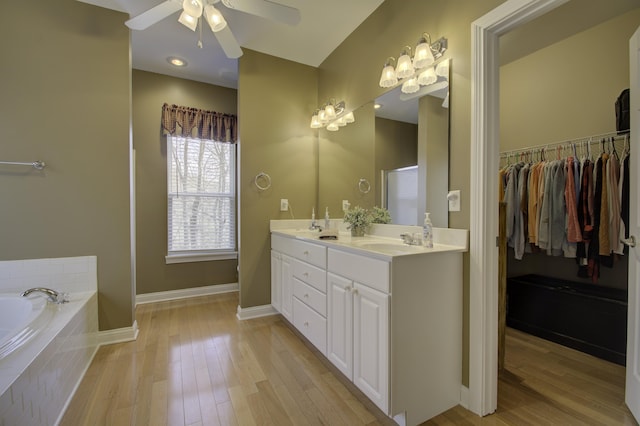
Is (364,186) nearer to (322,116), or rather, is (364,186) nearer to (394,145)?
(394,145)

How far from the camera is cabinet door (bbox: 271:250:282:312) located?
104 inches

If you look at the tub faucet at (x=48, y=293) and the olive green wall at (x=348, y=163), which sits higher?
the olive green wall at (x=348, y=163)

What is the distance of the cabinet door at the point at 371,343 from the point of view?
135 cm

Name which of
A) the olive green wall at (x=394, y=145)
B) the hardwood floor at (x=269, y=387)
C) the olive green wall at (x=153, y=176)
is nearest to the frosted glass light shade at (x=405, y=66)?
the olive green wall at (x=394, y=145)

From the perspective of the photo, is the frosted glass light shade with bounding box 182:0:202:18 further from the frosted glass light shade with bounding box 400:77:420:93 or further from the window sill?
the window sill

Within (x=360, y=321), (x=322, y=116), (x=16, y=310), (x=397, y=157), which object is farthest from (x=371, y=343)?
(x=16, y=310)

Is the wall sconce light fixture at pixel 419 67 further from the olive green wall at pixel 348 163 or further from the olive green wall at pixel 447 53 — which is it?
the olive green wall at pixel 348 163

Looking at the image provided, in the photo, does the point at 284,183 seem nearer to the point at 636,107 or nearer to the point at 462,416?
the point at 462,416

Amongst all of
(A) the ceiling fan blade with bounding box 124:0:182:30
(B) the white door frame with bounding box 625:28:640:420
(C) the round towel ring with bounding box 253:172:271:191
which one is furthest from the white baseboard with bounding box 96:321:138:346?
(B) the white door frame with bounding box 625:28:640:420

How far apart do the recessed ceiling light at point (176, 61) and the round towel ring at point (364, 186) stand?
236 centimetres

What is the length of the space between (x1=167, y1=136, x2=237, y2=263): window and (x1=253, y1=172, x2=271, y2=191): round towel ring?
94 centimetres

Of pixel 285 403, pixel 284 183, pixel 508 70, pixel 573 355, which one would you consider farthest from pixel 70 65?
pixel 573 355

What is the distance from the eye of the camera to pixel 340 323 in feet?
5.57

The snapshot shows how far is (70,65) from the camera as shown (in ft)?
7.06
